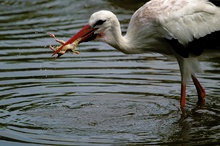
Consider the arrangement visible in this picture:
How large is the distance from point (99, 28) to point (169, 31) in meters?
1.12

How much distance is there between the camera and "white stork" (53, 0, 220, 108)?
11.6 m

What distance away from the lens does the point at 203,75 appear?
14328 millimetres

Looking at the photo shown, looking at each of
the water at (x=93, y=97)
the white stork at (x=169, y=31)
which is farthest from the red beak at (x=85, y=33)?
the water at (x=93, y=97)

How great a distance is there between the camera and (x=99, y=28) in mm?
11602

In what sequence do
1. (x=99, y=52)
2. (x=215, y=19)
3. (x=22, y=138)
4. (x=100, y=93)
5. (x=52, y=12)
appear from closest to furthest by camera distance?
(x=22, y=138), (x=215, y=19), (x=100, y=93), (x=99, y=52), (x=52, y=12)

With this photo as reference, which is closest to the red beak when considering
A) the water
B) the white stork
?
the white stork

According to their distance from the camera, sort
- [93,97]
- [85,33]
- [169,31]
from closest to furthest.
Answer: [85,33] → [169,31] → [93,97]

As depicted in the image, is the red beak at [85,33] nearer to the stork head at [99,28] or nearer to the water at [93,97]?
the stork head at [99,28]

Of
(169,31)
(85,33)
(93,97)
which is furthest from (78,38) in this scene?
(93,97)

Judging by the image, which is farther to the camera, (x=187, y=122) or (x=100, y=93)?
(x=100, y=93)

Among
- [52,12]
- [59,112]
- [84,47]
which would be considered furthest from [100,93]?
[52,12]

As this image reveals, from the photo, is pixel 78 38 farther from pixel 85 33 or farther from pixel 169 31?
pixel 169 31

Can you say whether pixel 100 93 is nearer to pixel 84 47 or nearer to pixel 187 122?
pixel 187 122

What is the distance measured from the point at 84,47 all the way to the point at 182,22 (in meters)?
5.10
